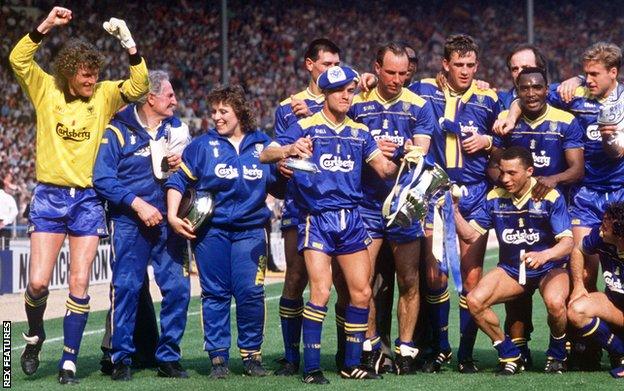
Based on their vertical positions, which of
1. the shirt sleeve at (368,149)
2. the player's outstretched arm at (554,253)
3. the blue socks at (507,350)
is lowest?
the blue socks at (507,350)

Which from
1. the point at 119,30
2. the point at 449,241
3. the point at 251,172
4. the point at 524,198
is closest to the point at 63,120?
the point at 119,30

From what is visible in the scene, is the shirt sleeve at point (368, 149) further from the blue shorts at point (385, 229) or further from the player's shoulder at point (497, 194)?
the player's shoulder at point (497, 194)

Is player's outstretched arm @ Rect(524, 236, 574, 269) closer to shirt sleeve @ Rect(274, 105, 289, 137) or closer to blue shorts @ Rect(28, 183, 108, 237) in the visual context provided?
shirt sleeve @ Rect(274, 105, 289, 137)

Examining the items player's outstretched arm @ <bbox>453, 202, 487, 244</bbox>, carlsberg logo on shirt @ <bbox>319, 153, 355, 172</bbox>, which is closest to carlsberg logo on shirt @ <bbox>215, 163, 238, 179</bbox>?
carlsberg logo on shirt @ <bbox>319, 153, 355, 172</bbox>

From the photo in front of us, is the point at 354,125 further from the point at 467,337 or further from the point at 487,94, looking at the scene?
the point at 467,337

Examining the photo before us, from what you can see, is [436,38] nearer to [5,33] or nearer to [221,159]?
[5,33]

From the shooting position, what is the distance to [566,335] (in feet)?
29.6

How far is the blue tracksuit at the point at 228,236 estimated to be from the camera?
872cm

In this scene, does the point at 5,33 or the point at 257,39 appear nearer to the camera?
the point at 5,33

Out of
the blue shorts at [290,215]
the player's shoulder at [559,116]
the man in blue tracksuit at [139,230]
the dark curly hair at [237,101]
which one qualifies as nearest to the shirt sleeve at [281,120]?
the dark curly hair at [237,101]

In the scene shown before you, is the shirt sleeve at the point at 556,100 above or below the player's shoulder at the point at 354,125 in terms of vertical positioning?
above

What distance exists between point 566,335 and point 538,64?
1927mm

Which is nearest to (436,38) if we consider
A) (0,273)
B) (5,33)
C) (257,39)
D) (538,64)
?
(257,39)

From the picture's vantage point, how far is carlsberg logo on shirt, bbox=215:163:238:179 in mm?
8719
